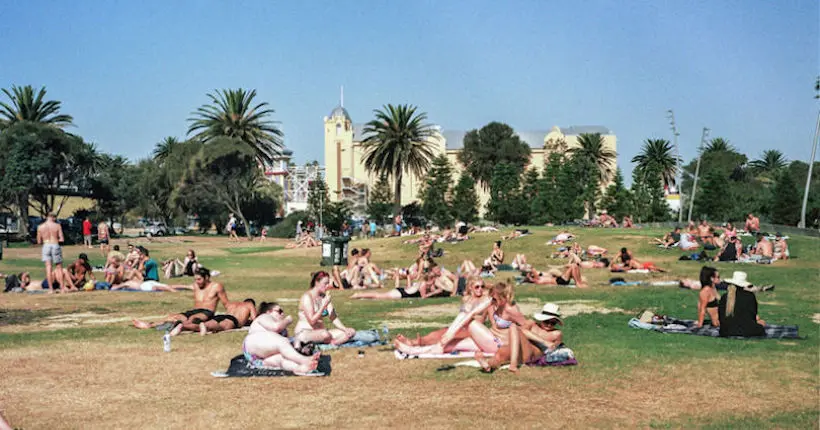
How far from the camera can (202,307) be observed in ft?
43.3

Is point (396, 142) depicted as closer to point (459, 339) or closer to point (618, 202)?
point (618, 202)

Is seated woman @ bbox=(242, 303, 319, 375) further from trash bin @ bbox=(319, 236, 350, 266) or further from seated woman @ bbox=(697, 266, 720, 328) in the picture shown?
trash bin @ bbox=(319, 236, 350, 266)

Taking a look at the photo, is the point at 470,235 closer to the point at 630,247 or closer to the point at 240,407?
the point at 630,247

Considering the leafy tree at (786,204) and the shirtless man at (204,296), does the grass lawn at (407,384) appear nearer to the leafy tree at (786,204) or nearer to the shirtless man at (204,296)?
the shirtless man at (204,296)

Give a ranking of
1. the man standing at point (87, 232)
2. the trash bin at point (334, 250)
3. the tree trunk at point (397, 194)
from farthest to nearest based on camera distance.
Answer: the tree trunk at point (397, 194)
the man standing at point (87, 232)
the trash bin at point (334, 250)

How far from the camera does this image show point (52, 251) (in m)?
20.6

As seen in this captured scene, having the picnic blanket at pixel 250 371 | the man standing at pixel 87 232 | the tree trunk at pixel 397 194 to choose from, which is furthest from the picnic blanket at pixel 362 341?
the tree trunk at pixel 397 194

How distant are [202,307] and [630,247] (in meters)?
22.2

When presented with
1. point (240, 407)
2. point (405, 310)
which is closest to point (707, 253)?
point (405, 310)

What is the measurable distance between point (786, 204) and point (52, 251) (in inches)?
1912

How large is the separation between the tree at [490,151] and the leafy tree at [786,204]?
40932 millimetres

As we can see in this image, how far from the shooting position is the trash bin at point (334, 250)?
95.9 feet

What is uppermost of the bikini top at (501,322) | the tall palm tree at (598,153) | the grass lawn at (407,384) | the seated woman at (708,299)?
the tall palm tree at (598,153)

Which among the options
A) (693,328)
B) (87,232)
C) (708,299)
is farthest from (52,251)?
(87,232)
